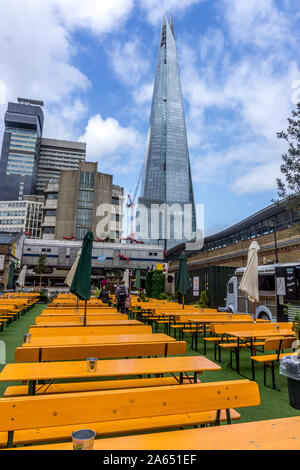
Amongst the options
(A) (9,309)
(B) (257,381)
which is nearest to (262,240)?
(B) (257,381)

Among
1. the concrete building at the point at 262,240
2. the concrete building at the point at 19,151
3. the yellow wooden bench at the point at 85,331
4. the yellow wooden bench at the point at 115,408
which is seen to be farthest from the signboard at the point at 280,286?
the concrete building at the point at 19,151

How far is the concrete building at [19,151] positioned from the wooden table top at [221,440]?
139819 mm

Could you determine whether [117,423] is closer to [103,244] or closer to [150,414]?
[150,414]

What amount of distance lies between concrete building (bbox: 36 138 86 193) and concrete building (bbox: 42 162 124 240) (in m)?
75.2

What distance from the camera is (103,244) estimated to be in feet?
200

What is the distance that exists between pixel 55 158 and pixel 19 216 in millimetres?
51895

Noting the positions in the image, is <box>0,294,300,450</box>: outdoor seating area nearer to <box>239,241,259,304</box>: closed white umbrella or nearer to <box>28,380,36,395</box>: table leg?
<box>28,380,36,395</box>: table leg

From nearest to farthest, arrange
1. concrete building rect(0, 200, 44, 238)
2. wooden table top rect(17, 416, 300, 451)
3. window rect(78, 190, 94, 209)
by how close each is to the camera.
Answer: wooden table top rect(17, 416, 300, 451) < window rect(78, 190, 94, 209) < concrete building rect(0, 200, 44, 238)

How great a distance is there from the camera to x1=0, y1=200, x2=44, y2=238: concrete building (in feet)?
342

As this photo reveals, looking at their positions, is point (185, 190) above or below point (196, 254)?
above

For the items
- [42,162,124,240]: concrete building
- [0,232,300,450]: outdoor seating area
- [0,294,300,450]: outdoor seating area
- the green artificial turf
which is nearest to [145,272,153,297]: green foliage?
the green artificial turf

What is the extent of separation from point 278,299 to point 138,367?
32.2 feet

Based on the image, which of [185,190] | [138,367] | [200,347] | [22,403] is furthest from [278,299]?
[185,190]

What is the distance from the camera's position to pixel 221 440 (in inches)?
67.3
